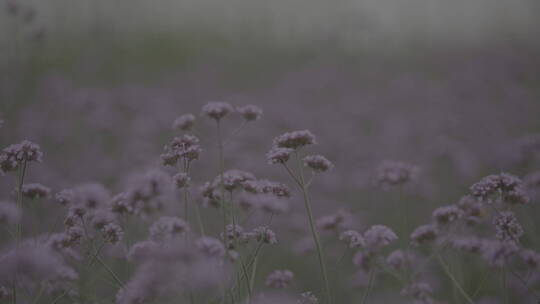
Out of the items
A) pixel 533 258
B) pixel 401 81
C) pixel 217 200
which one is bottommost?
pixel 533 258

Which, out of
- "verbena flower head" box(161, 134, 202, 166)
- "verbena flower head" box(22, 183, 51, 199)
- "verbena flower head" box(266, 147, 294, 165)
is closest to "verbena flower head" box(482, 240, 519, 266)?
"verbena flower head" box(266, 147, 294, 165)

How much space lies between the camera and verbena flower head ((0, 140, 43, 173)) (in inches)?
117

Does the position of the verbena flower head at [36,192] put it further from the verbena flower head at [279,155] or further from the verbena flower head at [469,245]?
the verbena flower head at [469,245]

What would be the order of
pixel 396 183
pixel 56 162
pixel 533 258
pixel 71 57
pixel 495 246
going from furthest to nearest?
pixel 71 57, pixel 56 162, pixel 396 183, pixel 533 258, pixel 495 246

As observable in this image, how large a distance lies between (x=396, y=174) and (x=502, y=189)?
0.92 metres

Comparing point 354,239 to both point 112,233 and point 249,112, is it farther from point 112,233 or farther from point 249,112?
point 112,233

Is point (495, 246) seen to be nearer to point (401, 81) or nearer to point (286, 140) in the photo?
point (286, 140)

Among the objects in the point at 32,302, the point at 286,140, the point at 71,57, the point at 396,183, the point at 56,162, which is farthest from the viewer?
the point at 71,57

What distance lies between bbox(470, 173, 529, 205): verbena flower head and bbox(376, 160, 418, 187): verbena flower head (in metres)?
0.69

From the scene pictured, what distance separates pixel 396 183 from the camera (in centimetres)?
389

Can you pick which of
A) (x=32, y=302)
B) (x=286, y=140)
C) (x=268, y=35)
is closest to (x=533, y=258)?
(x=286, y=140)

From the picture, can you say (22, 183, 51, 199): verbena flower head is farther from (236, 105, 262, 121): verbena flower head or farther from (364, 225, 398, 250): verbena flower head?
(364, 225, 398, 250): verbena flower head

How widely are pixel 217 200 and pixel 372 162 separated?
5816mm

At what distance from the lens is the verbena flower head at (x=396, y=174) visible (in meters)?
3.78
